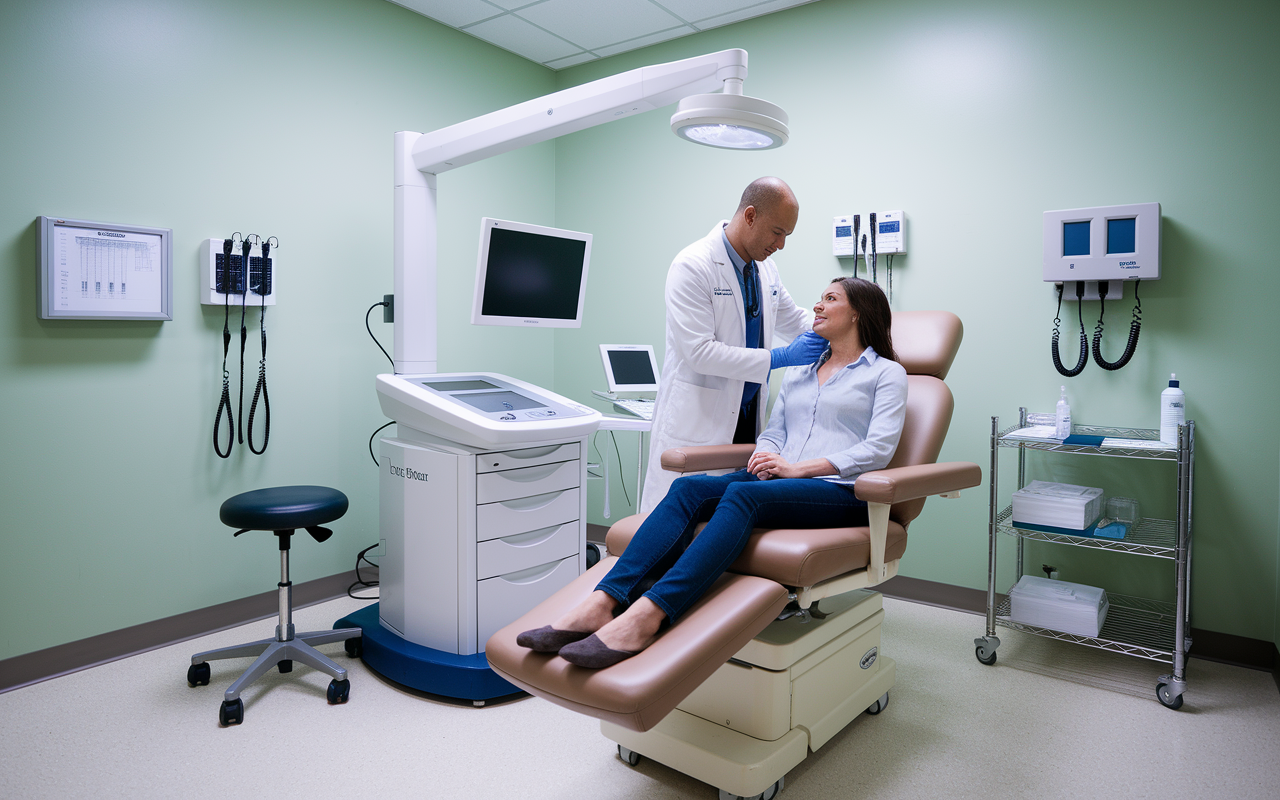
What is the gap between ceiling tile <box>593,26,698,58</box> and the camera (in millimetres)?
3537

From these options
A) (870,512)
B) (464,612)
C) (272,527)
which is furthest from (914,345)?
(272,527)

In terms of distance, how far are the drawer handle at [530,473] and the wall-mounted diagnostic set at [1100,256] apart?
1834mm

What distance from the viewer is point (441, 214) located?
3.49m

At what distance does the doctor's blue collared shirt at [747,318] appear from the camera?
2281 millimetres

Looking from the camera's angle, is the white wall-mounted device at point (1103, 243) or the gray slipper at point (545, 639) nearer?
the gray slipper at point (545, 639)

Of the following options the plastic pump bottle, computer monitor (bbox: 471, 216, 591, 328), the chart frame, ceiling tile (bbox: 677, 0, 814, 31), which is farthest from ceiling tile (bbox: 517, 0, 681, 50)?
the plastic pump bottle

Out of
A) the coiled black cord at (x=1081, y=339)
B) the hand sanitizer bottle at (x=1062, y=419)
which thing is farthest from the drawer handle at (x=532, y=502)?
the coiled black cord at (x=1081, y=339)

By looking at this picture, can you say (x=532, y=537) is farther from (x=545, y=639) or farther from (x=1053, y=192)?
(x=1053, y=192)

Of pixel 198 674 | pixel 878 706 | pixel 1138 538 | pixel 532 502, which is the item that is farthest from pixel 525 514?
pixel 1138 538

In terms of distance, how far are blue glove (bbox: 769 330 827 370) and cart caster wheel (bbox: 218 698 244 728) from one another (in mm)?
1761

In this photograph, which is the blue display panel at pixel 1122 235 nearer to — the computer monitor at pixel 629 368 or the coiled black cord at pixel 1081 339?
the coiled black cord at pixel 1081 339

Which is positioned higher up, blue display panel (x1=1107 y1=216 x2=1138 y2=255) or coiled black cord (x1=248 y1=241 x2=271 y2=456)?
blue display panel (x1=1107 y1=216 x2=1138 y2=255)

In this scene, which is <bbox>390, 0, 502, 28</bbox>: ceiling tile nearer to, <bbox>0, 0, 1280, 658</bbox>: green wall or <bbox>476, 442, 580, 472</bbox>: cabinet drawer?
<bbox>0, 0, 1280, 658</bbox>: green wall

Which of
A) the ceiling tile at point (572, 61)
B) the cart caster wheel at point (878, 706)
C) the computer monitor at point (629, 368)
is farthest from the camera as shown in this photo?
the ceiling tile at point (572, 61)
